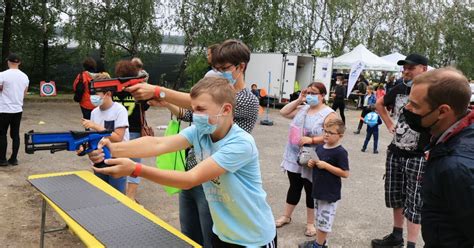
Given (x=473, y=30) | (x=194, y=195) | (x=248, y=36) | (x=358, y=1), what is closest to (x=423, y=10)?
(x=358, y=1)

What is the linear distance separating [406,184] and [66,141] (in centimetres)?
319

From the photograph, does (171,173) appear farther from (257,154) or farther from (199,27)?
(199,27)

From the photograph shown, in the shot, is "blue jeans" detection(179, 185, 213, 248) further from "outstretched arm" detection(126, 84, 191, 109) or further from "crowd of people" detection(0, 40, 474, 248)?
"outstretched arm" detection(126, 84, 191, 109)

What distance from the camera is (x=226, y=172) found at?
2.16 meters

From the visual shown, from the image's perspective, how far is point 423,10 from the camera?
29.7 m

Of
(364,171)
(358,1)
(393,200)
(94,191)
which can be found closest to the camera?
(94,191)

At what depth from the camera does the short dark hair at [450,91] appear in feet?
6.03

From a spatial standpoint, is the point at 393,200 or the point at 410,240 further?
the point at 393,200

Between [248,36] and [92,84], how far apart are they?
61.7 feet

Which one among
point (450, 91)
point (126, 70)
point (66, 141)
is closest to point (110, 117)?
point (126, 70)

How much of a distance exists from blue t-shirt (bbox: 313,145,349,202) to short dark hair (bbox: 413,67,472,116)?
2188 mm

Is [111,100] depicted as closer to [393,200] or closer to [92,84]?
[92,84]

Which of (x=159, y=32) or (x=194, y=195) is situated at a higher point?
(x=159, y=32)

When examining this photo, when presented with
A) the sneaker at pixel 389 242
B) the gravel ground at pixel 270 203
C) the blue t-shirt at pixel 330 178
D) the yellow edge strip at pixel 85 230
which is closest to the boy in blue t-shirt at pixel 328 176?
the blue t-shirt at pixel 330 178
